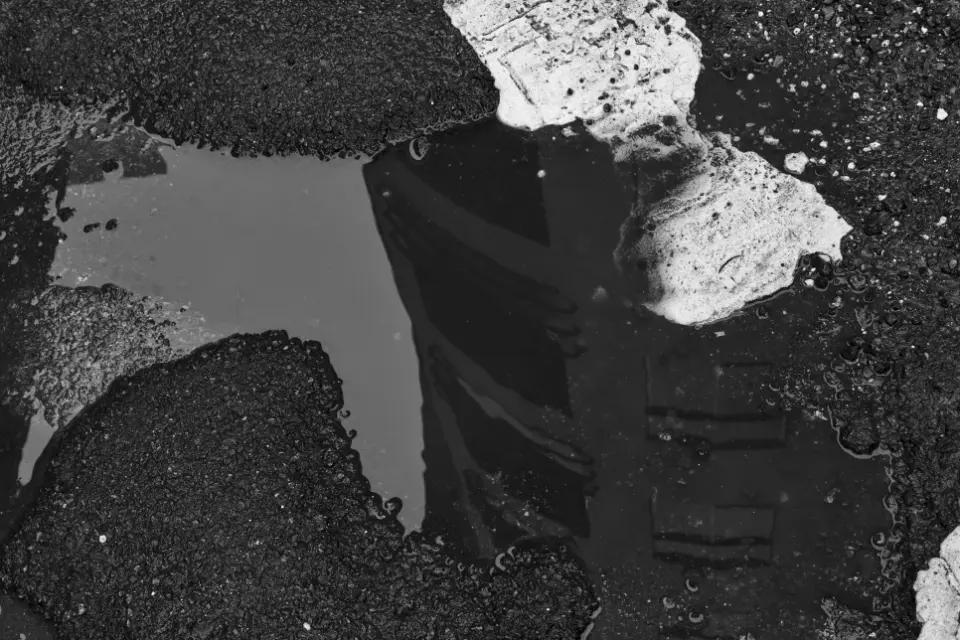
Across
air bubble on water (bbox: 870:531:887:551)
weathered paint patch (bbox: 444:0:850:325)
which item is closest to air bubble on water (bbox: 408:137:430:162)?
weathered paint patch (bbox: 444:0:850:325)

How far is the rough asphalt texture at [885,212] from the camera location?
2.44 metres

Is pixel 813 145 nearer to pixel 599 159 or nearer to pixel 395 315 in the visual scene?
pixel 599 159

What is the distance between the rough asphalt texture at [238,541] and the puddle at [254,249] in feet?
0.81

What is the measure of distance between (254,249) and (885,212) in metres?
2.60

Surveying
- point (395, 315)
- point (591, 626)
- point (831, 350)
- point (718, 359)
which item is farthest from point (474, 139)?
point (591, 626)

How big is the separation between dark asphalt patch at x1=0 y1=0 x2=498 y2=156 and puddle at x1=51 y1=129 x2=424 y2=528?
16cm

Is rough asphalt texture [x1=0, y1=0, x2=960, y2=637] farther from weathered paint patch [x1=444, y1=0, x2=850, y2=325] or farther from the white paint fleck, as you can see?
the white paint fleck

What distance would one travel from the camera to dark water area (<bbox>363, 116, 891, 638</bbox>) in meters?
2.51

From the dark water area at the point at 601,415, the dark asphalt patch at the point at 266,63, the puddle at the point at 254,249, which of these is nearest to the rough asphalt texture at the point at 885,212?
the dark water area at the point at 601,415

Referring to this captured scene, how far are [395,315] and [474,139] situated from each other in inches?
32.4

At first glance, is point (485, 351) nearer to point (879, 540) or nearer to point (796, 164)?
point (796, 164)

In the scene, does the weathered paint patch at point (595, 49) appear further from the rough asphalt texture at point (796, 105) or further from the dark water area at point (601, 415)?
the dark water area at point (601, 415)

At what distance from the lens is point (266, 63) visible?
253cm

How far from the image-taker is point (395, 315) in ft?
8.77
